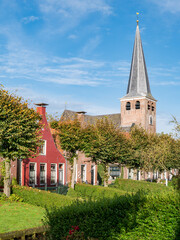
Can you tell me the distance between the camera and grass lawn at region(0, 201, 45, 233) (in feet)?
49.6

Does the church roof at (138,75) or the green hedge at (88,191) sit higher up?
the church roof at (138,75)

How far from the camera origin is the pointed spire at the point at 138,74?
222ft

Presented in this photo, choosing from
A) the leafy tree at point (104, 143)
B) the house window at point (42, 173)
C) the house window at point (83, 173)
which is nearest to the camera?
the leafy tree at point (104, 143)

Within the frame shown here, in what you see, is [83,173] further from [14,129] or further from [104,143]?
[14,129]

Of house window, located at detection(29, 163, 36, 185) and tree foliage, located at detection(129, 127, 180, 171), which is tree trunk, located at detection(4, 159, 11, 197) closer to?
house window, located at detection(29, 163, 36, 185)

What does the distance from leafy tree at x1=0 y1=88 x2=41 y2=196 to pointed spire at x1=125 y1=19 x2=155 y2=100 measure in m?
47.8

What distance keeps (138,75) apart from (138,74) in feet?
0.73

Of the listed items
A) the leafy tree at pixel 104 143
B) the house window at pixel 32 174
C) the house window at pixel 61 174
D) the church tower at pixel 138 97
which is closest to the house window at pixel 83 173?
the house window at pixel 61 174

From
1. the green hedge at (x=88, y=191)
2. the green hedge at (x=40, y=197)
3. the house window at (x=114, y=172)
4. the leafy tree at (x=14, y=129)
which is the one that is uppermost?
the leafy tree at (x=14, y=129)

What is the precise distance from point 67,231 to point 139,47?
62.6 meters

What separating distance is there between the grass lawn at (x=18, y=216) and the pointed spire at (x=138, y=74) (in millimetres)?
51373

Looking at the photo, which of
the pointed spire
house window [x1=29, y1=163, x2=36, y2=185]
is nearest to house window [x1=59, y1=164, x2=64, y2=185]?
house window [x1=29, y1=163, x2=36, y2=185]

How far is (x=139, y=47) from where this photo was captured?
67625 millimetres

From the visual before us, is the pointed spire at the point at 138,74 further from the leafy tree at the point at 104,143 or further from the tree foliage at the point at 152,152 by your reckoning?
the leafy tree at the point at 104,143
